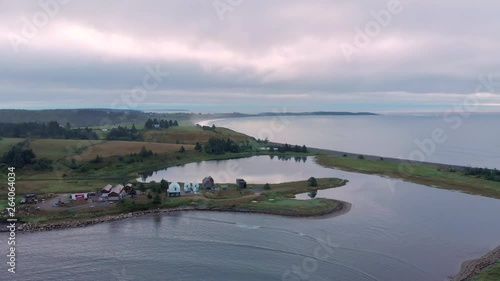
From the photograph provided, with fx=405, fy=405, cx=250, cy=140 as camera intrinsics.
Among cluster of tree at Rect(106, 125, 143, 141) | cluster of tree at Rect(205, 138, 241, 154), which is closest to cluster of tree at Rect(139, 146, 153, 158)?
cluster of tree at Rect(205, 138, 241, 154)

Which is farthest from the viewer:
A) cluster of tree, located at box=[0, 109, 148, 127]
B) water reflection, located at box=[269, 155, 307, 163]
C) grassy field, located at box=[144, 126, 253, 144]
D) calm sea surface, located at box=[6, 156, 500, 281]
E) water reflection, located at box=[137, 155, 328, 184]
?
cluster of tree, located at box=[0, 109, 148, 127]

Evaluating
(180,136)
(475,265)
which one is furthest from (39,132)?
(475,265)

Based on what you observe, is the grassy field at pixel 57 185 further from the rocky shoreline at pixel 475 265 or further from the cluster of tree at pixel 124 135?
the cluster of tree at pixel 124 135

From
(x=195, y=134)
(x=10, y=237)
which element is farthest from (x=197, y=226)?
(x=195, y=134)

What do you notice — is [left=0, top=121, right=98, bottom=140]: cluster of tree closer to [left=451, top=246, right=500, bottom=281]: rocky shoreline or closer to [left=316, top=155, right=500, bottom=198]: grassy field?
[left=316, top=155, right=500, bottom=198]: grassy field

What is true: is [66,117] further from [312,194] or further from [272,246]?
[272,246]
